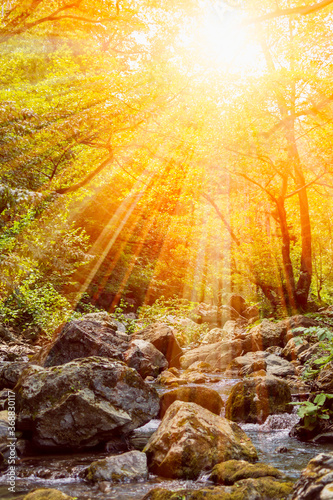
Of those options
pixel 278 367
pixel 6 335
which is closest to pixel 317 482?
pixel 278 367

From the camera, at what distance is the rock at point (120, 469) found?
509cm

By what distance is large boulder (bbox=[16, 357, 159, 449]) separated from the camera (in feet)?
20.7

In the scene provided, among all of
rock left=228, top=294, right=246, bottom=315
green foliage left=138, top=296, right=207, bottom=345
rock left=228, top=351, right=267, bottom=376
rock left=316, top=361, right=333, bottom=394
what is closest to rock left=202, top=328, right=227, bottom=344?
green foliage left=138, top=296, right=207, bottom=345

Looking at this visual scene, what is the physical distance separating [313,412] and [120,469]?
11.1 feet

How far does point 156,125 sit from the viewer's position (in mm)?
14984

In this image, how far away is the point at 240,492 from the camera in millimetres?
4199

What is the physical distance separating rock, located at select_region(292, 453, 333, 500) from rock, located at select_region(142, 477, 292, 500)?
97 centimetres

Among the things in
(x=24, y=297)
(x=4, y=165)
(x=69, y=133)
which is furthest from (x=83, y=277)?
(x=4, y=165)

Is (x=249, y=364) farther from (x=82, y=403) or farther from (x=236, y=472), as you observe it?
(x=236, y=472)

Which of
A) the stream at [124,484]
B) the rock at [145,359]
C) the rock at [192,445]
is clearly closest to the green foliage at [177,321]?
the rock at [145,359]

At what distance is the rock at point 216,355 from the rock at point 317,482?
36.6 feet

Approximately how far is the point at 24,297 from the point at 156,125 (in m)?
8.13

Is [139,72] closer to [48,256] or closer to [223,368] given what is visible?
[48,256]

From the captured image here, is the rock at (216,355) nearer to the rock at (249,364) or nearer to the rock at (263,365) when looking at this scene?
the rock at (249,364)
